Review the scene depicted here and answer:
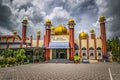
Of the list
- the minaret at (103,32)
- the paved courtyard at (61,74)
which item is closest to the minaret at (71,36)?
the minaret at (103,32)

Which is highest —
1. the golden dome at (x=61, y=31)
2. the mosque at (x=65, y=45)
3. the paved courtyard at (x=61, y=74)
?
the golden dome at (x=61, y=31)

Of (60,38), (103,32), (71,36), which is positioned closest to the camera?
(71,36)

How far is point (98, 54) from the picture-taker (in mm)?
55000

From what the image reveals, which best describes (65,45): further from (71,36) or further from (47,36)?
(47,36)

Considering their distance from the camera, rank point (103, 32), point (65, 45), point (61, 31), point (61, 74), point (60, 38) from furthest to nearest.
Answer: point (61, 31), point (103, 32), point (60, 38), point (65, 45), point (61, 74)

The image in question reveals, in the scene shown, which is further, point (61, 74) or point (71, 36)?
point (71, 36)

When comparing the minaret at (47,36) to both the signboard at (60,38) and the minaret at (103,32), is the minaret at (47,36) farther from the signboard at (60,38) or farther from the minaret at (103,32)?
the minaret at (103,32)

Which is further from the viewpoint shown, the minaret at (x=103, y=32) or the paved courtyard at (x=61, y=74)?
the minaret at (x=103, y=32)

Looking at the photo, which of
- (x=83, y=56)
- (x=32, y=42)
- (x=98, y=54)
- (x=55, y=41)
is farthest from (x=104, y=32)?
(x=32, y=42)

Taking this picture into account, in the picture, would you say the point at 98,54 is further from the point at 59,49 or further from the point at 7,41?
the point at 7,41

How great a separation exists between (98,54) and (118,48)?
8.22m

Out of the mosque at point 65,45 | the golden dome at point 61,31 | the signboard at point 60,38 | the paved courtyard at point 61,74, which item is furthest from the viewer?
the golden dome at point 61,31

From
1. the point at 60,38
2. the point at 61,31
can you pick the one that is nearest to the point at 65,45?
the point at 60,38

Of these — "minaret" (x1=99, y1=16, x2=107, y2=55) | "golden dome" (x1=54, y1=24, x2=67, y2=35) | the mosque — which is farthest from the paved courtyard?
"golden dome" (x1=54, y1=24, x2=67, y2=35)
